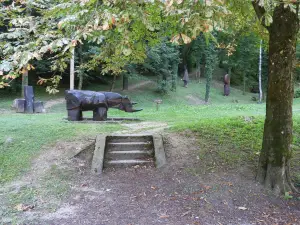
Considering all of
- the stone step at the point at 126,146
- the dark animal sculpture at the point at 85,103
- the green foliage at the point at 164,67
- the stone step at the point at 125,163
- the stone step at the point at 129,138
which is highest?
the green foliage at the point at 164,67

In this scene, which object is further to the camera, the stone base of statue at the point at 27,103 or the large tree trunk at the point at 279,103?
the stone base of statue at the point at 27,103

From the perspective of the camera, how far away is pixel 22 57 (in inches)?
123

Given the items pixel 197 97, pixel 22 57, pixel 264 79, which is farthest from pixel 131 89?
pixel 22 57

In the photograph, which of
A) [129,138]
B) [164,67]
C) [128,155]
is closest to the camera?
[128,155]

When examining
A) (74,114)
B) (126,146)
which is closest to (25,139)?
(126,146)

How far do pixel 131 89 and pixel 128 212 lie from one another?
71.6 feet

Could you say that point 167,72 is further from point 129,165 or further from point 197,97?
point 129,165

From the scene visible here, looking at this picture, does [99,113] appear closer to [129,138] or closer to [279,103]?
[129,138]

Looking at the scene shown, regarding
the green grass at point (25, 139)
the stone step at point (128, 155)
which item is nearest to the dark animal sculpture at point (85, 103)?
the green grass at point (25, 139)

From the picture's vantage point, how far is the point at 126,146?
673cm

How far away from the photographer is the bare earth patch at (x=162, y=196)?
4.34m

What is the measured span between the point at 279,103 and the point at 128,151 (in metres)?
3.23

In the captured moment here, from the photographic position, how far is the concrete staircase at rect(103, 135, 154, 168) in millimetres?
6199

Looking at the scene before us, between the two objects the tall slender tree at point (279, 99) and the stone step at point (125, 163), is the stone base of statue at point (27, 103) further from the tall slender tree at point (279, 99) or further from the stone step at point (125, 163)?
the tall slender tree at point (279, 99)
